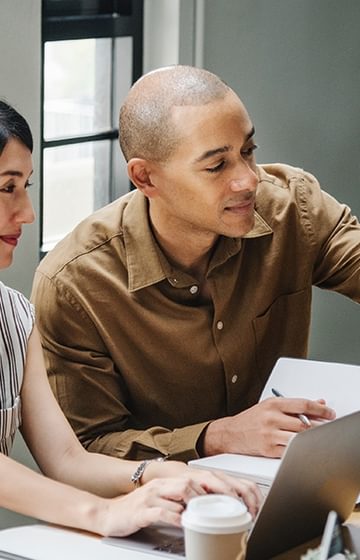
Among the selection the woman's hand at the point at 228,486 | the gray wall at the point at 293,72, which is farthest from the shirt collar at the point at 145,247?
the gray wall at the point at 293,72

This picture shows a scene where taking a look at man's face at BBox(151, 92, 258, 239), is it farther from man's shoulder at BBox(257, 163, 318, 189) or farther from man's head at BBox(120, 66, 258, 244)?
man's shoulder at BBox(257, 163, 318, 189)

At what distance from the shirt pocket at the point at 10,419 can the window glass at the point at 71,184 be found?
3.84 ft

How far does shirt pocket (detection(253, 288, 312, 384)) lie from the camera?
2327 millimetres

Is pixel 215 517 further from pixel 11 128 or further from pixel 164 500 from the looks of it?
pixel 11 128

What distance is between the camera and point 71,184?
326 centimetres

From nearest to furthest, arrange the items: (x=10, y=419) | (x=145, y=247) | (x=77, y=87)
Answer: (x=10, y=419) → (x=145, y=247) → (x=77, y=87)

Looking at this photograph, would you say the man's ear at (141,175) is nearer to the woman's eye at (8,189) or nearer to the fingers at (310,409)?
the woman's eye at (8,189)

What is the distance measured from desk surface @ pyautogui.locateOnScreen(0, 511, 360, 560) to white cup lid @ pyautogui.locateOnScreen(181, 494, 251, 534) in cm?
20

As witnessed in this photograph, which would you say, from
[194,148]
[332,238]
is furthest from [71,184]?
[194,148]

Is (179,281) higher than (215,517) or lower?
lower

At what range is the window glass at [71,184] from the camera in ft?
10.4

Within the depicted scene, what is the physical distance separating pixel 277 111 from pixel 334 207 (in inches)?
53.5

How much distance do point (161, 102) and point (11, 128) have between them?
0.33 m

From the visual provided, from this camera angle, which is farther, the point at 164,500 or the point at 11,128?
the point at 11,128
